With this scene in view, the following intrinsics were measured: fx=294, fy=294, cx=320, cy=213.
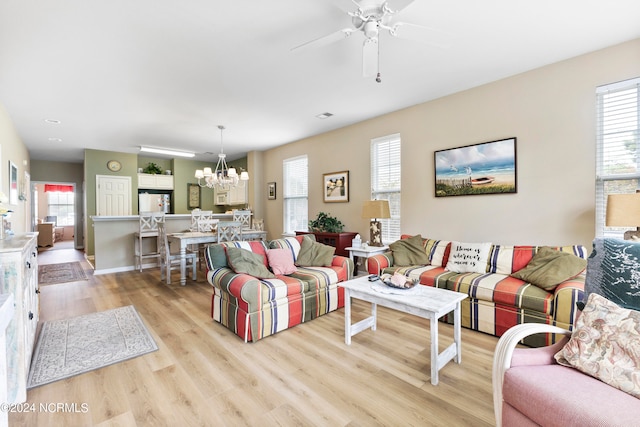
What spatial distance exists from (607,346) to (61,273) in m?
7.47

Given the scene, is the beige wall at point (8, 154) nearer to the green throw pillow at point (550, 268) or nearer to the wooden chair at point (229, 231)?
the wooden chair at point (229, 231)

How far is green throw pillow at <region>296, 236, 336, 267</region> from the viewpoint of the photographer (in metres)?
3.53

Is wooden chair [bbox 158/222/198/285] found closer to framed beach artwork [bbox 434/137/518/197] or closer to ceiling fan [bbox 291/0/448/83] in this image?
ceiling fan [bbox 291/0/448/83]

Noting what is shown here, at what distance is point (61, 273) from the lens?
5.54 m

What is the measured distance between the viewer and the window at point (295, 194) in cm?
610

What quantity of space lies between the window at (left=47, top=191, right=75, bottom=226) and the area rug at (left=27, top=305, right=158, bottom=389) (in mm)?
10064

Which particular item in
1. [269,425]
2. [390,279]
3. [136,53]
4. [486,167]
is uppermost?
[136,53]

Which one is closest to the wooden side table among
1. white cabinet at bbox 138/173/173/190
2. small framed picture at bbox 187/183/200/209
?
small framed picture at bbox 187/183/200/209

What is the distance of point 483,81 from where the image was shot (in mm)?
3428

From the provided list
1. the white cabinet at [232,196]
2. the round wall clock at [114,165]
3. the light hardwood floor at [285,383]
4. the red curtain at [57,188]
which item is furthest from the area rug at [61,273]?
the red curtain at [57,188]

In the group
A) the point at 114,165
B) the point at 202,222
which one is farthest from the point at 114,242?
the point at 114,165

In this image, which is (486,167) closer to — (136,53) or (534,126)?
(534,126)

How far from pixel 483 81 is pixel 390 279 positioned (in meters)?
2.63

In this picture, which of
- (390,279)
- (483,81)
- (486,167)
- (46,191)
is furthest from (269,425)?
(46,191)
